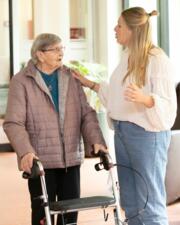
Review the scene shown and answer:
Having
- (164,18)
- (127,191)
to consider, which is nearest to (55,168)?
(127,191)

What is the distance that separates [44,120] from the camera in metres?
2.70

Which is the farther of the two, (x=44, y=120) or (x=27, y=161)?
(x=44, y=120)

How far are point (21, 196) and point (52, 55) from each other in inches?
92.6

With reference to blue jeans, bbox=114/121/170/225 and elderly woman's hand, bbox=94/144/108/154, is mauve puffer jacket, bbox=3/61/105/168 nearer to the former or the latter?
elderly woman's hand, bbox=94/144/108/154

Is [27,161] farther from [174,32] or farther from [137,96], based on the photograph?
[174,32]

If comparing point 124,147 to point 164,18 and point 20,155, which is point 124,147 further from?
point 164,18

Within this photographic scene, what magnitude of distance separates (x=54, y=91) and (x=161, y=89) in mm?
574

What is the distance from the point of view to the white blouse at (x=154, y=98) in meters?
2.59

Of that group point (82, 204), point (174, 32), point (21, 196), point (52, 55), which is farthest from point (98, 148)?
point (174, 32)

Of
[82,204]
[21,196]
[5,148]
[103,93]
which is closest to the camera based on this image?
[82,204]

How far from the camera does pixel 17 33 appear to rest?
23.9ft

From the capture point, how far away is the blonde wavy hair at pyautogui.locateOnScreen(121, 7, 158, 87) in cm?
263

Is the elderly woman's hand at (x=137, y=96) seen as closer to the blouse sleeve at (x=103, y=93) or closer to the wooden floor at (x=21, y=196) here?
the blouse sleeve at (x=103, y=93)

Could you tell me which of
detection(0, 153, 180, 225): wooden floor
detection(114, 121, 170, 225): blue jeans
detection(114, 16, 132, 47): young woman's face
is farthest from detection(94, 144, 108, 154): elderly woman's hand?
detection(0, 153, 180, 225): wooden floor
